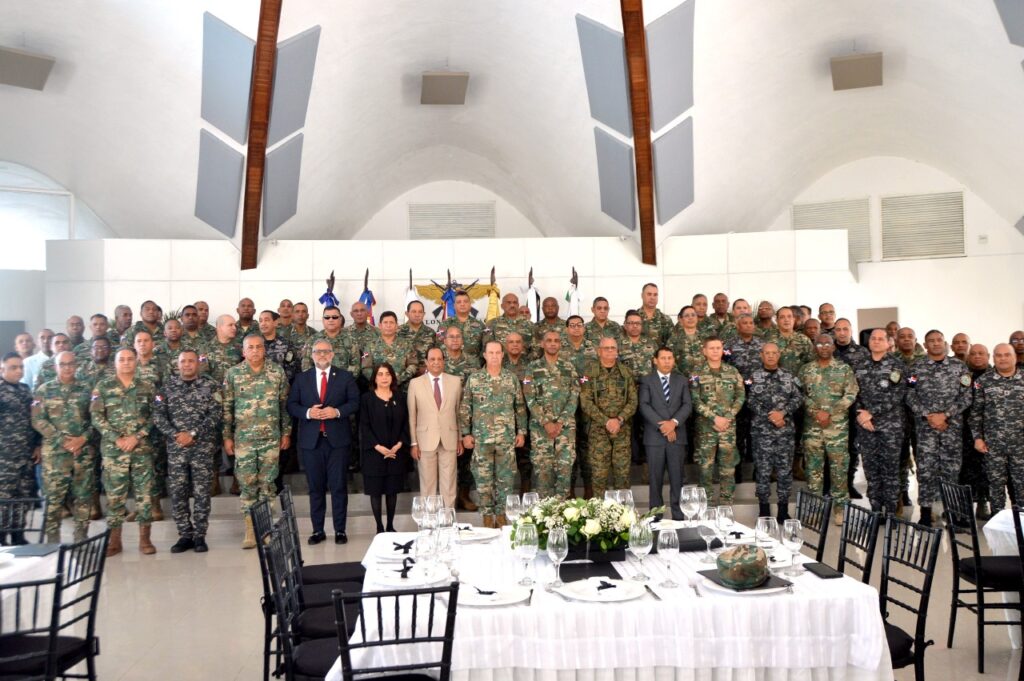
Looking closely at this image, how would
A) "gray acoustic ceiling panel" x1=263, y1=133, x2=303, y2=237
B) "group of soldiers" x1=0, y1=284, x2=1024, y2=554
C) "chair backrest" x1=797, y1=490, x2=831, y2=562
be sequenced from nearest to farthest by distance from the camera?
"chair backrest" x1=797, y1=490, x2=831, y2=562 → "group of soldiers" x1=0, y1=284, x2=1024, y2=554 → "gray acoustic ceiling panel" x1=263, y1=133, x2=303, y2=237

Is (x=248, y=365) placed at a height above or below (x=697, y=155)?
below

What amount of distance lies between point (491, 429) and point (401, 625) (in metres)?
3.95

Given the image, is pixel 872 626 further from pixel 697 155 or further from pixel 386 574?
pixel 697 155

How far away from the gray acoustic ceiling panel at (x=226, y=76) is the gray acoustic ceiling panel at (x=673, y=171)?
4.38 metres

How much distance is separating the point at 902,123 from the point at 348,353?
837cm

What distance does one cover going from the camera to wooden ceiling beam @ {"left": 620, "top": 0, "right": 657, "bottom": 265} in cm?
789

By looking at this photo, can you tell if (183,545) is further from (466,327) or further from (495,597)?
(495,597)

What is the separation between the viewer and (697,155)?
950 cm

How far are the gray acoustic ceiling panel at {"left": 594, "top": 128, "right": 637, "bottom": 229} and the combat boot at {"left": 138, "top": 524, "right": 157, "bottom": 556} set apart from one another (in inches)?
245

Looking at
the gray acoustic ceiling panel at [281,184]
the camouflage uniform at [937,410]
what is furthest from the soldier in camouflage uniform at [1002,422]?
the gray acoustic ceiling panel at [281,184]

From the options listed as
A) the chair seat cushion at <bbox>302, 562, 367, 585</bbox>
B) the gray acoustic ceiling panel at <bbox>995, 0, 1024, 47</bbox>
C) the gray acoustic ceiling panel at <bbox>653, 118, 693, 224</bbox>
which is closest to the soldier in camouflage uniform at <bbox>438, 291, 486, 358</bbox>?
the gray acoustic ceiling panel at <bbox>653, 118, 693, 224</bbox>

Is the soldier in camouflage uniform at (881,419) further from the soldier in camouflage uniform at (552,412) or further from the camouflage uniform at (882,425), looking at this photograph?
the soldier in camouflage uniform at (552,412)

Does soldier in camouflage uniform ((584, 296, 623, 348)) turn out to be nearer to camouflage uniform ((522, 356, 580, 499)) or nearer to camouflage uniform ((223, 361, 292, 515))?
camouflage uniform ((522, 356, 580, 499))

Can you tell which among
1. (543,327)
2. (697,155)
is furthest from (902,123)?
(543,327)
